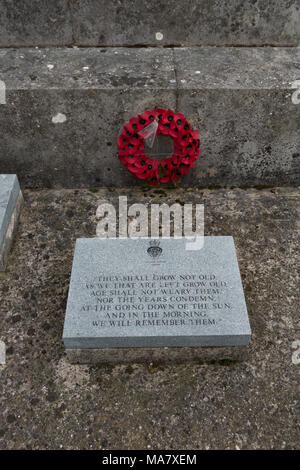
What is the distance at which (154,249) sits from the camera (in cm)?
305

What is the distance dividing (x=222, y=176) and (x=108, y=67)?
1654 mm

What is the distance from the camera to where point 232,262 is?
2.94 metres

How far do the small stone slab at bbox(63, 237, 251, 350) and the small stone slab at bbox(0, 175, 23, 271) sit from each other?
0.71m

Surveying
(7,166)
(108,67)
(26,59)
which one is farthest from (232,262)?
(26,59)

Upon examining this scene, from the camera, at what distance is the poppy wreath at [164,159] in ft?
11.1

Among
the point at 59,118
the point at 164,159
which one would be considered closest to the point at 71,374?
the point at 164,159

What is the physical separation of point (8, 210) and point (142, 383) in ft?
6.35

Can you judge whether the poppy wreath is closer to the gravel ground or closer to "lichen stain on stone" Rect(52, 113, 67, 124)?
"lichen stain on stone" Rect(52, 113, 67, 124)

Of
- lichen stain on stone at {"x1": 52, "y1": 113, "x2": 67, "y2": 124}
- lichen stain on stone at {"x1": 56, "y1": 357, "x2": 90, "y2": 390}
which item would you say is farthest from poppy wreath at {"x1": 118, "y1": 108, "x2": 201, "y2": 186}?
lichen stain on stone at {"x1": 56, "y1": 357, "x2": 90, "y2": 390}

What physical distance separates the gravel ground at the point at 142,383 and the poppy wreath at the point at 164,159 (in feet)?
3.35

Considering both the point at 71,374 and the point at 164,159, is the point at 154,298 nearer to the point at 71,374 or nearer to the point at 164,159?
the point at 71,374

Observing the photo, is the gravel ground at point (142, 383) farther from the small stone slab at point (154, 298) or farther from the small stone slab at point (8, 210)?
the small stone slab at point (154, 298)

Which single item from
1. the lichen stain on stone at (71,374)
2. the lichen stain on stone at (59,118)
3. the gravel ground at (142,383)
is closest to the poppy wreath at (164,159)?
the lichen stain on stone at (59,118)

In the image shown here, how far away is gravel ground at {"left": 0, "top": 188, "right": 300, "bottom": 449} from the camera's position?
245 centimetres
